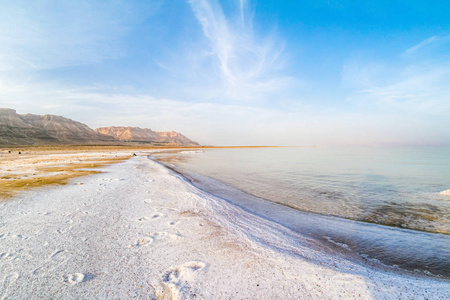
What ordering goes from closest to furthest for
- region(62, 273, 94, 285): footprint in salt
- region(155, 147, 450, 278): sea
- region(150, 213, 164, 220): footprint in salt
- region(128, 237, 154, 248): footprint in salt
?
region(62, 273, 94, 285): footprint in salt < region(128, 237, 154, 248): footprint in salt < region(155, 147, 450, 278): sea < region(150, 213, 164, 220): footprint in salt

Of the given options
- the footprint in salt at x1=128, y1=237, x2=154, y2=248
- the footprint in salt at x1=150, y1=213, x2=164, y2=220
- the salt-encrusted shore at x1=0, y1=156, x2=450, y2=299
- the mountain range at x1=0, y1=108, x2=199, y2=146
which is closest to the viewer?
the salt-encrusted shore at x1=0, y1=156, x2=450, y2=299

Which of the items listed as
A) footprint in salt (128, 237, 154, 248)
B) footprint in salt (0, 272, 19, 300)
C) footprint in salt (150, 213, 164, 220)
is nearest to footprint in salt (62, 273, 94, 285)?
footprint in salt (0, 272, 19, 300)

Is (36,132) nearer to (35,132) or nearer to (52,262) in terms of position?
(35,132)

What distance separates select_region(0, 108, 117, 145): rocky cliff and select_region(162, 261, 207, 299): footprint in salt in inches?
5652

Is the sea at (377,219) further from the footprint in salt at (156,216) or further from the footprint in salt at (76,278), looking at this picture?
the footprint in salt at (76,278)

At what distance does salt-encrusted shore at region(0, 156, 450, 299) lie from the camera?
309 cm

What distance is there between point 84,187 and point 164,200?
15.7 ft

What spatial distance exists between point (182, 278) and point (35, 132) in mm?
190394

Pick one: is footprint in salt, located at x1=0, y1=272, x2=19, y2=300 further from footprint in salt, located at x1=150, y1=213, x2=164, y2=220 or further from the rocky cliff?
the rocky cliff

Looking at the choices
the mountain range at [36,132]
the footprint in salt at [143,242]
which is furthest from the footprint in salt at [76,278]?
the mountain range at [36,132]

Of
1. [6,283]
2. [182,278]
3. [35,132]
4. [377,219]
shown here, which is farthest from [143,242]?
[35,132]

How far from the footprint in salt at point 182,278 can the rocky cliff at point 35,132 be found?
143550 mm

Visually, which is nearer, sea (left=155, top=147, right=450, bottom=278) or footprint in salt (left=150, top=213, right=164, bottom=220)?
sea (left=155, top=147, right=450, bottom=278)

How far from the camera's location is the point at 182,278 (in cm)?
337
